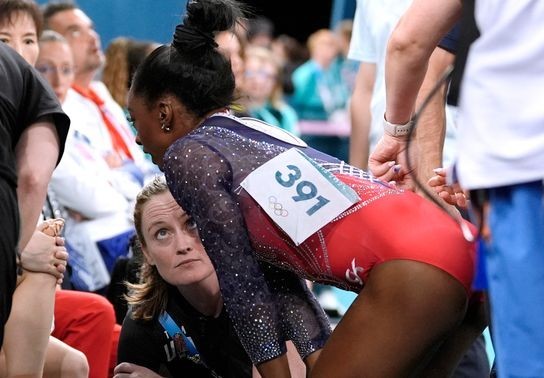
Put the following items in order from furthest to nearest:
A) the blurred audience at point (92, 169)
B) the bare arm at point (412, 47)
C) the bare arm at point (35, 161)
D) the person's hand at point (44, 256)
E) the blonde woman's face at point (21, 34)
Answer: the blurred audience at point (92, 169), the blonde woman's face at point (21, 34), the person's hand at point (44, 256), the bare arm at point (35, 161), the bare arm at point (412, 47)

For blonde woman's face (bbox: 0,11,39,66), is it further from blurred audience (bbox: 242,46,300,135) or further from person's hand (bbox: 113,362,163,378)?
blurred audience (bbox: 242,46,300,135)

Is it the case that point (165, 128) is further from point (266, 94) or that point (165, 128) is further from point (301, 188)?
point (266, 94)

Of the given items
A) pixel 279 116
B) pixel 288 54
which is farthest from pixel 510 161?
pixel 288 54

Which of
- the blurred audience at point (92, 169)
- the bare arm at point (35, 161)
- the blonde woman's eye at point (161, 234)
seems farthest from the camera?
the blurred audience at point (92, 169)

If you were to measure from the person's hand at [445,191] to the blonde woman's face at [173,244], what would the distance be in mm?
892

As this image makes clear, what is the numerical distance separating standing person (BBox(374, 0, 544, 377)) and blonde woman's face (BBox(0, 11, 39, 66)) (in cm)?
227

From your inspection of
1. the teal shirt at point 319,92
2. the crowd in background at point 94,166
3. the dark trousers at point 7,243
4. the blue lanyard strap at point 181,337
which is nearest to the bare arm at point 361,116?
the crowd in background at point 94,166

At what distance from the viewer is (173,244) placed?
3.45 meters

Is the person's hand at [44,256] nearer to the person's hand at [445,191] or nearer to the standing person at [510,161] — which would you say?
the person's hand at [445,191]

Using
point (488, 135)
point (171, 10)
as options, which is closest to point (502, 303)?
A: point (488, 135)

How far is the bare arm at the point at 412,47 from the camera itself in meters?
2.43

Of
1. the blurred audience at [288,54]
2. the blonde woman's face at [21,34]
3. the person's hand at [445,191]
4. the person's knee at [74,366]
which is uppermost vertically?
the person's hand at [445,191]

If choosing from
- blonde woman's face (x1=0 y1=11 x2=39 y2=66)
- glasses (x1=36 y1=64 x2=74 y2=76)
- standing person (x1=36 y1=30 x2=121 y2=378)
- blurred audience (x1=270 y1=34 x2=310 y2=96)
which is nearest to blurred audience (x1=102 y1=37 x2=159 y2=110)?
glasses (x1=36 y1=64 x2=74 y2=76)

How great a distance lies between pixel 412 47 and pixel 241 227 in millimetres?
556
